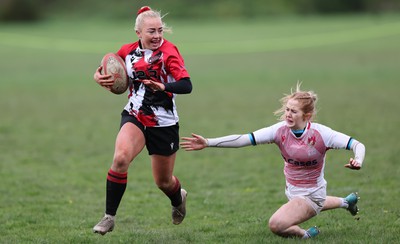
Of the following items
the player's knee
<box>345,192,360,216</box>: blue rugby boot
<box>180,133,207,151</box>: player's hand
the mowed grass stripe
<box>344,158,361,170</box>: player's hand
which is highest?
<box>180,133,207,151</box>: player's hand

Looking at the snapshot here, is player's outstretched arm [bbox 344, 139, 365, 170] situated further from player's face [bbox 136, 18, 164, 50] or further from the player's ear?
player's face [bbox 136, 18, 164, 50]

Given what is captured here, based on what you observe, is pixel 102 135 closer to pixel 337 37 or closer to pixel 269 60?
pixel 269 60

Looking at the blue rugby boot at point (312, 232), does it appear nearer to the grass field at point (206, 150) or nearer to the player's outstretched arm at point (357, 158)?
the grass field at point (206, 150)

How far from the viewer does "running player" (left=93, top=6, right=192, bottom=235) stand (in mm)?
7062

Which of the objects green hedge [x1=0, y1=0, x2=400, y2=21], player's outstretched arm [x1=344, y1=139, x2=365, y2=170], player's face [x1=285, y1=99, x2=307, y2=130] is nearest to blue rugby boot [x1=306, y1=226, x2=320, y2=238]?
player's outstretched arm [x1=344, y1=139, x2=365, y2=170]

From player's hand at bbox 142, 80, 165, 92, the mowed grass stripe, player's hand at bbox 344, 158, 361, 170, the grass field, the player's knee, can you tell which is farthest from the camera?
the mowed grass stripe

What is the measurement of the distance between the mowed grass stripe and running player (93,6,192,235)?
28161 mm

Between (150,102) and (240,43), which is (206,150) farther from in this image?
(240,43)

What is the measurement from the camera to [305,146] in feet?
23.0

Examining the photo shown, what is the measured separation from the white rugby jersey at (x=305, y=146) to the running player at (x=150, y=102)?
2.88 feet

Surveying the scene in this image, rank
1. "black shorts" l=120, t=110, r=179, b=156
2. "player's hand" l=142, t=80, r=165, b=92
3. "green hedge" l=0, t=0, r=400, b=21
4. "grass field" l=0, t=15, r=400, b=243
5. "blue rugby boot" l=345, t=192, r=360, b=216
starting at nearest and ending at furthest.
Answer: "player's hand" l=142, t=80, r=165, b=92
"black shorts" l=120, t=110, r=179, b=156
"blue rugby boot" l=345, t=192, r=360, b=216
"grass field" l=0, t=15, r=400, b=243
"green hedge" l=0, t=0, r=400, b=21

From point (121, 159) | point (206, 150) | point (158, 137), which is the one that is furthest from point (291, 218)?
point (206, 150)

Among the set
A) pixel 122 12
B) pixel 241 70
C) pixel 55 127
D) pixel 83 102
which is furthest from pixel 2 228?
pixel 122 12

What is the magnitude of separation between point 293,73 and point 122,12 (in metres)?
32.6
